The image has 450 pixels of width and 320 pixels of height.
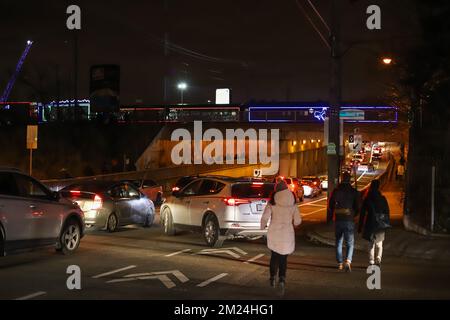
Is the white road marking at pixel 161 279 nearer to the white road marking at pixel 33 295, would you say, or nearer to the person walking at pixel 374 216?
the white road marking at pixel 33 295

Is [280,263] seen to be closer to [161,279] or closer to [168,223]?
[161,279]

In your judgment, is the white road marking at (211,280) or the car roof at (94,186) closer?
the white road marking at (211,280)

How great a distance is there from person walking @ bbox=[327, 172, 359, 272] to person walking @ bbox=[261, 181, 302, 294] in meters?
2.58

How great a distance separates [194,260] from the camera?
1346 centimetres

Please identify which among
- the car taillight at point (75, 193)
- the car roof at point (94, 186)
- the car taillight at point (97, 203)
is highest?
the car roof at point (94, 186)

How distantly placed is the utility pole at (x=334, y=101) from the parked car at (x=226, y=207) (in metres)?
5.38

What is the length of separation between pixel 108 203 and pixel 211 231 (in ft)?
12.6

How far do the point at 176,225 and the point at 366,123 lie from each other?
3900 cm

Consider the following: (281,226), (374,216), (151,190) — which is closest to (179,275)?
(281,226)

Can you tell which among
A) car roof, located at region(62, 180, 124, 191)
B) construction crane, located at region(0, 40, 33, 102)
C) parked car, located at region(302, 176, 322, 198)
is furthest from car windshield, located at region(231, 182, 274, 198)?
construction crane, located at region(0, 40, 33, 102)

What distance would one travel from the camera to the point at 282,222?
390 inches

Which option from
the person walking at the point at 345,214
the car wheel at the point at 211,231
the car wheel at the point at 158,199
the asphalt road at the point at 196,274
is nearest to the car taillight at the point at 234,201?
the car wheel at the point at 211,231

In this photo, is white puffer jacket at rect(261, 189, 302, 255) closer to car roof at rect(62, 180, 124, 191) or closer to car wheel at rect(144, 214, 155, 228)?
car roof at rect(62, 180, 124, 191)

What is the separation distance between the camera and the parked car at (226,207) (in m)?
15.6
